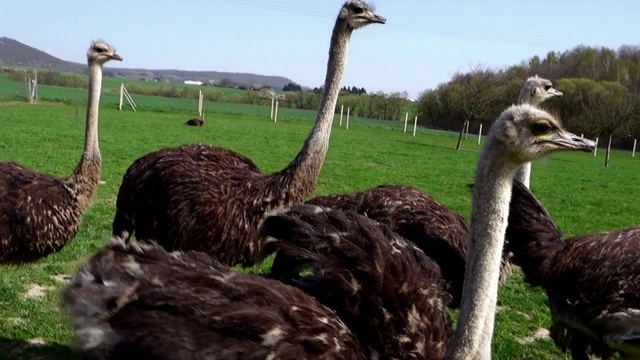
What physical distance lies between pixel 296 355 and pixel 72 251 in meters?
4.86

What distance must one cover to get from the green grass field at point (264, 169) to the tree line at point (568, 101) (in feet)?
6.79

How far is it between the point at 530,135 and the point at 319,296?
1161 millimetres

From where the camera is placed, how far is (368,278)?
132 inches

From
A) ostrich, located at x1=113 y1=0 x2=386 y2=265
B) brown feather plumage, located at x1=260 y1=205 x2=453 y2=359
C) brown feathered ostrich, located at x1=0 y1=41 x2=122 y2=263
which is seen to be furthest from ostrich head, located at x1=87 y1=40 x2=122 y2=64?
brown feather plumage, located at x1=260 y1=205 x2=453 y2=359

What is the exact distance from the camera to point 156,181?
518 cm

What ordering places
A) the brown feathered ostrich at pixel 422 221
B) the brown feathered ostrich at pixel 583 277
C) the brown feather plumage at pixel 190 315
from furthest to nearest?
1. the brown feathered ostrich at pixel 422 221
2. the brown feathered ostrich at pixel 583 277
3. the brown feather plumage at pixel 190 315

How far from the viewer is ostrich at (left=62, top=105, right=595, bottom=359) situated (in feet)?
Result: 9.23

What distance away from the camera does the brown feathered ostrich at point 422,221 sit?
4676 mm

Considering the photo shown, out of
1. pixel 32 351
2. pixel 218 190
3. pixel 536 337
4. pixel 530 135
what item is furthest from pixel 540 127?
pixel 32 351

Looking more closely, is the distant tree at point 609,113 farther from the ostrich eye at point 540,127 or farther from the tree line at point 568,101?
the ostrich eye at point 540,127

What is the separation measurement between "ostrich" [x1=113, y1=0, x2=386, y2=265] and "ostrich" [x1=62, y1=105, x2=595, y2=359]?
125 centimetres

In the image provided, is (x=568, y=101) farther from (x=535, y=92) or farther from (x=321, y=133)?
(x=321, y=133)

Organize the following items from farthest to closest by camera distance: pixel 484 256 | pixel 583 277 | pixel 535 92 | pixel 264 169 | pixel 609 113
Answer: pixel 609 113, pixel 264 169, pixel 535 92, pixel 583 277, pixel 484 256

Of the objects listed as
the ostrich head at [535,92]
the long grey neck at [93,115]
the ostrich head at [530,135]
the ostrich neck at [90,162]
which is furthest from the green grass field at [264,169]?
the ostrich head at [535,92]
